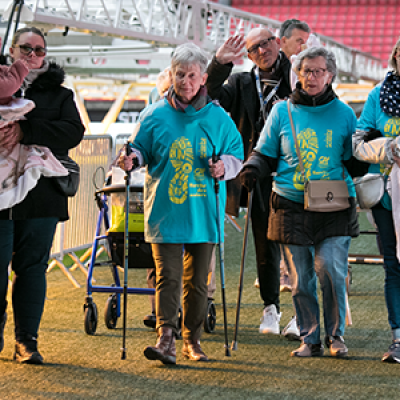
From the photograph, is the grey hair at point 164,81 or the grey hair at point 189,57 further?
the grey hair at point 164,81

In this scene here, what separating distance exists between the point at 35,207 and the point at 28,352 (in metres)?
0.66

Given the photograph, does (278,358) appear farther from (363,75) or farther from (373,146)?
(363,75)

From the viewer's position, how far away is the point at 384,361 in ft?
11.1

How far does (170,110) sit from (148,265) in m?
1.06

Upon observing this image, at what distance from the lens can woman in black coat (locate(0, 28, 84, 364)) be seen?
10.4 ft

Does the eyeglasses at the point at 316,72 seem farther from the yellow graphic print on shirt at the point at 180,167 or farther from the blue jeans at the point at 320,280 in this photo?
the blue jeans at the point at 320,280

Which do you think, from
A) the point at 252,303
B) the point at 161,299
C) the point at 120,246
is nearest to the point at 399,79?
the point at 161,299

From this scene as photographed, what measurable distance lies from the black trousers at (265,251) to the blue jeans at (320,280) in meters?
0.53

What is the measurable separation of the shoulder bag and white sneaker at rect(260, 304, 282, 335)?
0.91 metres

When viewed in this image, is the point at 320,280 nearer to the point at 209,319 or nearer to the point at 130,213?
the point at 209,319

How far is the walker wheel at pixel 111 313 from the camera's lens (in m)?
4.11

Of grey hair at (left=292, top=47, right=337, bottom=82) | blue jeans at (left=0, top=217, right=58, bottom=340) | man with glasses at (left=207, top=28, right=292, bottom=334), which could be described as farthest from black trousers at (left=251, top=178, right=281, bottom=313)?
blue jeans at (left=0, top=217, right=58, bottom=340)

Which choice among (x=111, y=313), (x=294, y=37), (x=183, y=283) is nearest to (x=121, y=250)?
(x=111, y=313)

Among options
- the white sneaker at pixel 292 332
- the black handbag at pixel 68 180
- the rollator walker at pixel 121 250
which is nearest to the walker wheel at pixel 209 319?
the rollator walker at pixel 121 250
